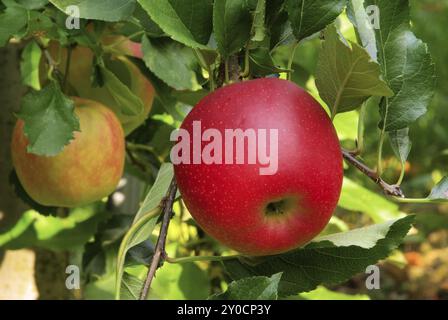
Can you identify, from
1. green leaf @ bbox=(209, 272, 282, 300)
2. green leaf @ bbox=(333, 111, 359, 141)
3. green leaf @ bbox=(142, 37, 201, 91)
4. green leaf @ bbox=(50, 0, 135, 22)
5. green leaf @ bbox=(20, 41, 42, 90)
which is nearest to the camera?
green leaf @ bbox=(209, 272, 282, 300)

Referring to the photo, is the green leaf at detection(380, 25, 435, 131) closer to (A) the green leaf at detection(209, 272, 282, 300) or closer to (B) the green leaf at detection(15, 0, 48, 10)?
(A) the green leaf at detection(209, 272, 282, 300)

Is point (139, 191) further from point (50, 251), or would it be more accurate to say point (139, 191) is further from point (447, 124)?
point (447, 124)

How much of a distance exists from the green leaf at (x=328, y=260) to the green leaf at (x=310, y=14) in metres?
0.18

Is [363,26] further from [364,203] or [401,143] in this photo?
[364,203]

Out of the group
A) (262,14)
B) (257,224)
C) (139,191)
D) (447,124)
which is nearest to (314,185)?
(257,224)

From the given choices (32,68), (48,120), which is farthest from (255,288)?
(32,68)

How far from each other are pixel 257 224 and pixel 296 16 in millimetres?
172

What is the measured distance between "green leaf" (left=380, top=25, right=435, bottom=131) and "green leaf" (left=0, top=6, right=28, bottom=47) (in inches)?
13.7

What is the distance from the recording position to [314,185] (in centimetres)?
53

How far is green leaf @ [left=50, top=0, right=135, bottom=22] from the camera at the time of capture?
0.63 meters

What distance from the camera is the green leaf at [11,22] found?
2.25 ft

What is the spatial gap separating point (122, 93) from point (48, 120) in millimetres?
102

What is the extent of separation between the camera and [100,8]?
633mm

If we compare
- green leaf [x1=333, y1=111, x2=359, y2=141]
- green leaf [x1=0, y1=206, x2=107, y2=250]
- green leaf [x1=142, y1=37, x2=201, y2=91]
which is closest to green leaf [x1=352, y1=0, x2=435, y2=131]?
green leaf [x1=142, y1=37, x2=201, y2=91]
